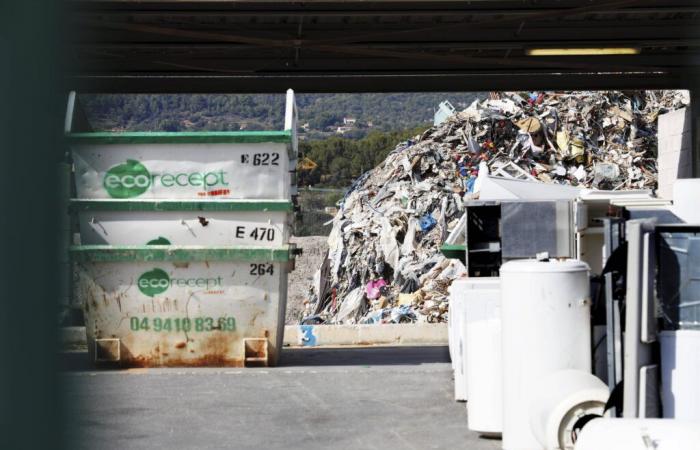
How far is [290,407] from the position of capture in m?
7.84

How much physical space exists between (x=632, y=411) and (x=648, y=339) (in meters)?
0.35

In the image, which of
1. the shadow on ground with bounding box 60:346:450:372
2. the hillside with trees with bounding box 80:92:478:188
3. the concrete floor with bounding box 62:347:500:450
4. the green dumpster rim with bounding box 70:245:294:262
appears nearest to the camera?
the hillside with trees with bounding box 80:92:478:188

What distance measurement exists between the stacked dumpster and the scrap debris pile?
9568 mm

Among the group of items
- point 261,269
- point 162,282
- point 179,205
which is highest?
point 179,205

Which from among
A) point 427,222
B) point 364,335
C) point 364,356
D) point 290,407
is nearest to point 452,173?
point 427,222

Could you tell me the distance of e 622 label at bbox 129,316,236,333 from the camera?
9992 millimetres

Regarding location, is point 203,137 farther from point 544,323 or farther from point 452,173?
point 452,173

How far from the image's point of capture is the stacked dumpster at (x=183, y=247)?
9977 mm

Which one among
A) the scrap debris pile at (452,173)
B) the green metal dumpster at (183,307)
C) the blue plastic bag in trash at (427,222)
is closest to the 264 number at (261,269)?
the green metal dumpster at (183,307)

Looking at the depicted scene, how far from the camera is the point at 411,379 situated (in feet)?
30.6

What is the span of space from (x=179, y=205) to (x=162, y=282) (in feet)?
2.58

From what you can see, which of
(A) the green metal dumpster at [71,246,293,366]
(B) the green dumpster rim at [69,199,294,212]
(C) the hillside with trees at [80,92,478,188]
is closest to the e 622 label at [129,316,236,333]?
(A) the green metal dumpster at [71,246,293,366]

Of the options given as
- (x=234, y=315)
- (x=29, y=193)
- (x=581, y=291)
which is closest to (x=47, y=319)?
(x=29, y=193)

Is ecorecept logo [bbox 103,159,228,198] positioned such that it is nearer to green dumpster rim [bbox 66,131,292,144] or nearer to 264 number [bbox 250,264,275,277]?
green dumpster rim [bbox 66,131,292,144]
